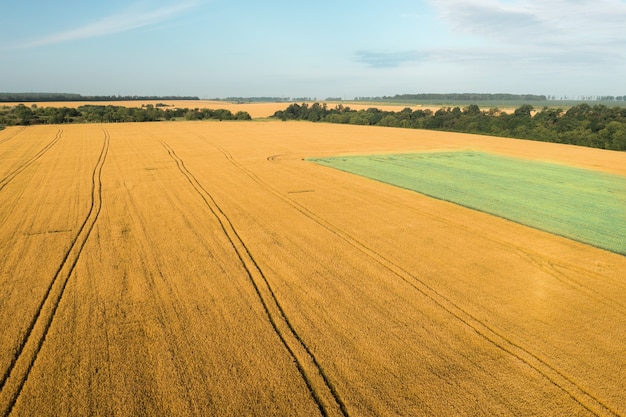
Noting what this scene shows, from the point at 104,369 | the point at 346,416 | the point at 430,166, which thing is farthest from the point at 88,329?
the point at 430,166

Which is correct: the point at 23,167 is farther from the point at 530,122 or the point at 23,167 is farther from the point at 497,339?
the point at 530,122

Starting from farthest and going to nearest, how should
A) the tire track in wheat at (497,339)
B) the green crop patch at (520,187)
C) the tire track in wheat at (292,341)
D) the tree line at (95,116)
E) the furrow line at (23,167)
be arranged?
the tree line at (95,116)
the furrow line at (23,167)
the green crop patch at (520,187)
the tire track in wheat at (497,339)
the tire track in wheat at (292,341)

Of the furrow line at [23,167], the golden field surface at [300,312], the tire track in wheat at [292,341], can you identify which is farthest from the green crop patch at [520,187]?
the furrow line at [23,167]

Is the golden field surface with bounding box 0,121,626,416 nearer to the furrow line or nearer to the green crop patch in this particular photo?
the green crop patch

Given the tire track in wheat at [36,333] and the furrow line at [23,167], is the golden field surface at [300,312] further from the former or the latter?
the furrow line at [23,167]

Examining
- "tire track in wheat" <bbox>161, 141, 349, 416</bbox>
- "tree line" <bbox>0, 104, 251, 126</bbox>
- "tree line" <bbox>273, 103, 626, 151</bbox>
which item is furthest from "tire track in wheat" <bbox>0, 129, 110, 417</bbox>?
"tree line" <bbox>0, 104, 251, 126</bbox>

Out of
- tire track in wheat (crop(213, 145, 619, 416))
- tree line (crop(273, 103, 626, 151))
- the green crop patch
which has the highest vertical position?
tree line (crop(273, 103, 626, 151))

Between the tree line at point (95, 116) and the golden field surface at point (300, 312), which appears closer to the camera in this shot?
the golden field surface at point (300, 312)
